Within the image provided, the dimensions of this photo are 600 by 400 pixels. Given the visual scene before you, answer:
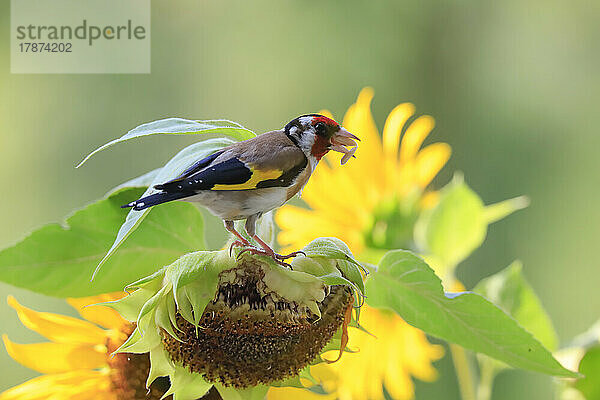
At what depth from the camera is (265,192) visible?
23cm

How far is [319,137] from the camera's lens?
242 mm

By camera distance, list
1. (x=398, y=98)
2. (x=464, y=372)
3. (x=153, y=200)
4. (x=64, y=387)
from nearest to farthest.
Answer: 1. (x=153, y=200)
2. (x=64, y=387)
3. (x=464, y=372)
4. (x=398, y=98)

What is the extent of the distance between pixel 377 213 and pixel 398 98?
58.6 inches

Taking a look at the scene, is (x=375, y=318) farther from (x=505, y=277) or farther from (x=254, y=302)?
(x=254, y=302)

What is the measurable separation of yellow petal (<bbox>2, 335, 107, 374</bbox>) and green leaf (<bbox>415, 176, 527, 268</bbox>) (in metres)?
0.20

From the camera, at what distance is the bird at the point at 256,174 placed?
221mm

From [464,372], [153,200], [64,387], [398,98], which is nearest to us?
[153,200]

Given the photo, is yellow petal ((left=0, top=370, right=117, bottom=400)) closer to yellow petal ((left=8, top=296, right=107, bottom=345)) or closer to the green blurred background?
yellow petal ((left=8, top=296, right=107, bottom=345))

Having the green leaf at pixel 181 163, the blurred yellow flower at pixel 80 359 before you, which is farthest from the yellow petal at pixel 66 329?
the green leaf at pixel 181 163

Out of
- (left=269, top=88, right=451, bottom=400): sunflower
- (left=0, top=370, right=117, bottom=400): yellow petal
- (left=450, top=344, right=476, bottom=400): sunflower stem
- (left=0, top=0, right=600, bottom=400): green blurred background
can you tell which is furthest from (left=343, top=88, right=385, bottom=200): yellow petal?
(left=0, top=0, right=600, bottom=400): green blurred background

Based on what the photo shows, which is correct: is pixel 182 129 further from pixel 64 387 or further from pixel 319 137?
pixel 64 387

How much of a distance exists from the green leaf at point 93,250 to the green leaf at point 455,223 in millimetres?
190

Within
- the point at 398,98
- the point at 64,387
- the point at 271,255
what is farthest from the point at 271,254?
the point at 398,98

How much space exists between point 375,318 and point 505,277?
0.38 ft
